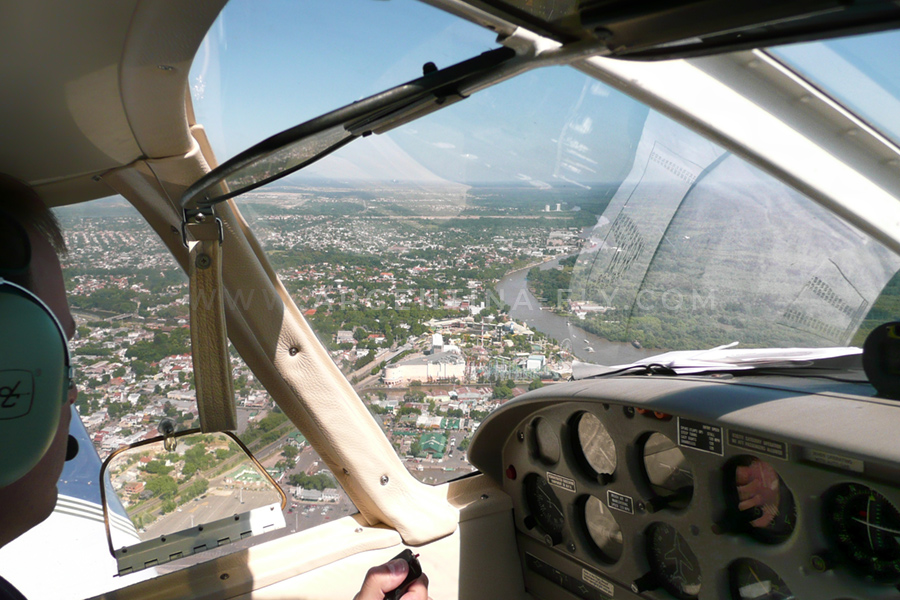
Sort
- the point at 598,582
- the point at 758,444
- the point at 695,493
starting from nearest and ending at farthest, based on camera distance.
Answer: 1. the point at 758,444
2. the point at 695,493
3. the point at 598,582

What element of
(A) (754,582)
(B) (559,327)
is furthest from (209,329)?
(A) (754,582)

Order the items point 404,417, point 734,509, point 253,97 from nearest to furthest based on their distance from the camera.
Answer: point 253,97, point 734,509, point 404,417

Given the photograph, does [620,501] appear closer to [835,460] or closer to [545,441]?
[545,441]

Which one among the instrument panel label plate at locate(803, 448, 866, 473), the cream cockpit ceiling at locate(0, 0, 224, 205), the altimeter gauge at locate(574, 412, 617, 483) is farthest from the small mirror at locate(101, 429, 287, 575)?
the instrument panel label plate at locate(803, 448, 866, 473)

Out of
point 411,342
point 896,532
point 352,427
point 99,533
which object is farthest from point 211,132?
point 896,532

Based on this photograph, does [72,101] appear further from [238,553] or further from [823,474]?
[823,474]
